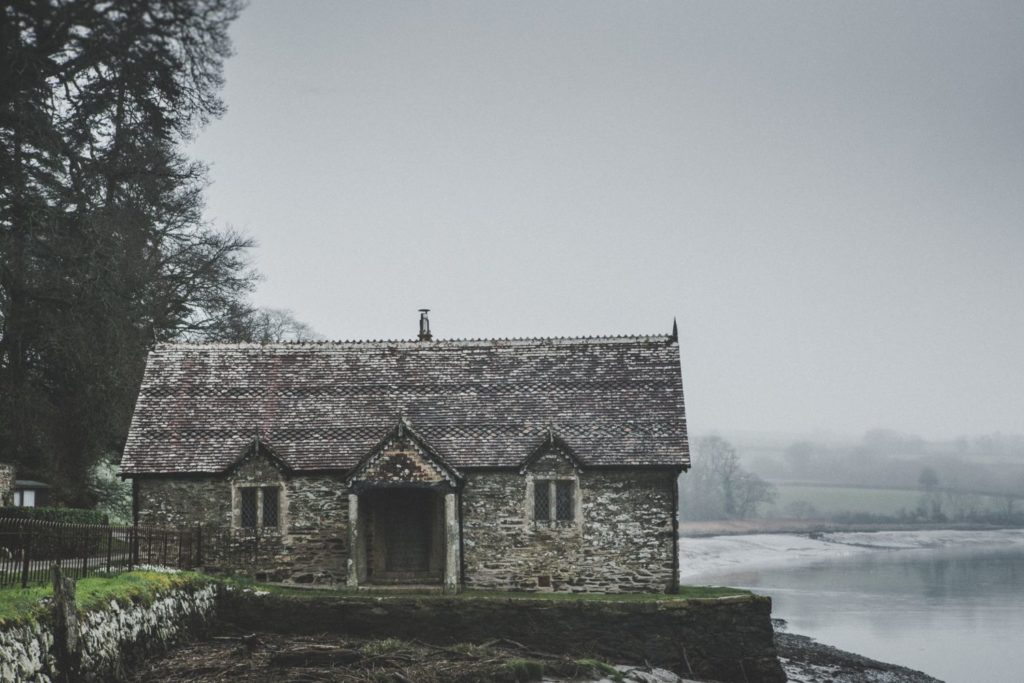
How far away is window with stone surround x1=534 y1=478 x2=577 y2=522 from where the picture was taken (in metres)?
25.8

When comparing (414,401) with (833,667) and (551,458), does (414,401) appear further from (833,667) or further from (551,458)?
(833,667)

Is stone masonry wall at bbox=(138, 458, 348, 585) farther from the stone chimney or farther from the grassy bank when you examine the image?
the stone chimney

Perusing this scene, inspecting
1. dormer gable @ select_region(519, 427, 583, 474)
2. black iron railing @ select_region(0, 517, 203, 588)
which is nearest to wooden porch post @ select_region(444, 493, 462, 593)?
dormer gable @ select_region(519, 427, 583, 474)

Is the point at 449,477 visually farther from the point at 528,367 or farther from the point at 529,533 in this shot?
the point at 528,367

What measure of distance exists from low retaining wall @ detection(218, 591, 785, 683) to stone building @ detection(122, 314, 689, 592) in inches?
88.3

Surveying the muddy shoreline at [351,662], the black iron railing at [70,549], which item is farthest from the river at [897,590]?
the black iron railing at [70,549]

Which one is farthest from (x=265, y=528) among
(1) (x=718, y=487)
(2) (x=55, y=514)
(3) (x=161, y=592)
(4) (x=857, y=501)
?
(4) (x=857, y=501)

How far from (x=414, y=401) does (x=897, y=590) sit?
33.6 m

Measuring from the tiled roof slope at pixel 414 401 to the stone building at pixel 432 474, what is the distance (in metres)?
0.05

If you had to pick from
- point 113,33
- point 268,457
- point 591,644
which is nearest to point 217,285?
point 268,457

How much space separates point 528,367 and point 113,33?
18.1 meters

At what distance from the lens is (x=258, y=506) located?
25859mm

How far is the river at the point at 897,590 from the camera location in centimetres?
3372

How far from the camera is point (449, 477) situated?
82.7 feet
